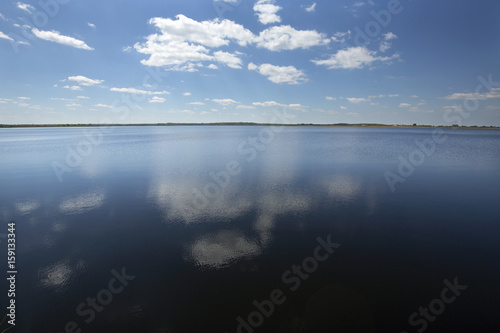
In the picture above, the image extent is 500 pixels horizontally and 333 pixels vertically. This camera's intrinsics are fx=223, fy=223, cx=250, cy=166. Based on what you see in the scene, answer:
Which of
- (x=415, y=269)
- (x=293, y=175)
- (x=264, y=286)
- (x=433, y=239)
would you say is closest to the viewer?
A: (x=264, y=286)

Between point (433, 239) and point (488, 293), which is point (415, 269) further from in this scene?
point (433, 239)

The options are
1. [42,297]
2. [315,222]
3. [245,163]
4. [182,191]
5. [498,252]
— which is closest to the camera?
[42,297]

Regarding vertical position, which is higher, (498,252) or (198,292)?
(498,252)

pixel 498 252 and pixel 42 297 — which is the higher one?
pixel 498 252

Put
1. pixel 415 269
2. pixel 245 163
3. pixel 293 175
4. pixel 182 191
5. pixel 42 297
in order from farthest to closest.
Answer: pixel 245 163 < pixel 293 175 < pixel 182 191 < pixel 415 269 < pixel 42 297

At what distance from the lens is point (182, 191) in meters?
21.8

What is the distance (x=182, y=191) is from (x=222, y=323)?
15.4 metres

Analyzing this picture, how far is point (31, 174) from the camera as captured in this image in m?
29.2

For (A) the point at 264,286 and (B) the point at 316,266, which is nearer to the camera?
(A) the point at 264,286

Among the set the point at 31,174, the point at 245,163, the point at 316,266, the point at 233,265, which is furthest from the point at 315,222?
the point at 31,174

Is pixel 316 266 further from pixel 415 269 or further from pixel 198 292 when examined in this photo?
pixel 198 292

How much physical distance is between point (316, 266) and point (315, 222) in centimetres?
461

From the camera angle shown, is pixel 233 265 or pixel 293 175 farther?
pixel 293 175

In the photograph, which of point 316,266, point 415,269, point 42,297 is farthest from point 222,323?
point 415,269
